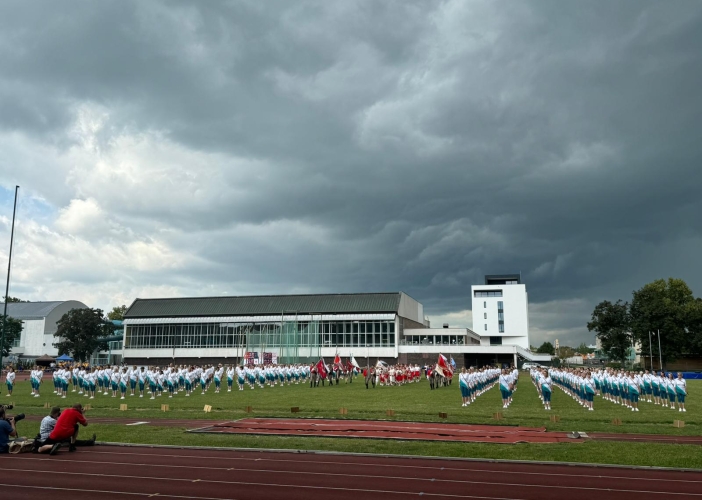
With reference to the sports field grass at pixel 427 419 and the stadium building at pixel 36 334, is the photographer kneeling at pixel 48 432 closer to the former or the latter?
the sports field grass at pixel 427 419

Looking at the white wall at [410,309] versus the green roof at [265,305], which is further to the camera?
the white wall at [410,309]

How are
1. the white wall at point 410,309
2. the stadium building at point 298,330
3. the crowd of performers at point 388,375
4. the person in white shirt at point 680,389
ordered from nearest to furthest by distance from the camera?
1. the person in white shirt at point 680,389
2. the crowd of performers at point 388,375
3. the stadium building at point 298,330
4. the white wall at point 410,309

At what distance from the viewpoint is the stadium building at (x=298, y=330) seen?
86438 mm

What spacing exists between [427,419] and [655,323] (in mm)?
67886

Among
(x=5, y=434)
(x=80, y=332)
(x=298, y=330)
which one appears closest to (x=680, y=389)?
(x=5, y=434)

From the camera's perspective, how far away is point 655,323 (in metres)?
76.9

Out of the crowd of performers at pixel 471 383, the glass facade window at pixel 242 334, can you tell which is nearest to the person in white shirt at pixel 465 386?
the crowd of performers at pixel 471 383

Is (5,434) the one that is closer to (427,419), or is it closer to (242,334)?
(427,419)

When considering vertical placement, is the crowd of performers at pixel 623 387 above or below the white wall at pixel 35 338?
below

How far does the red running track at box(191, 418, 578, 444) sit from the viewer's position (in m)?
16.5

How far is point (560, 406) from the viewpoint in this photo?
27188mm

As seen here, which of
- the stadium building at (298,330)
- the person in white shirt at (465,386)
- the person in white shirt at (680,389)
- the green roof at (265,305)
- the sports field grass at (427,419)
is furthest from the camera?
the green roof at (265,305)

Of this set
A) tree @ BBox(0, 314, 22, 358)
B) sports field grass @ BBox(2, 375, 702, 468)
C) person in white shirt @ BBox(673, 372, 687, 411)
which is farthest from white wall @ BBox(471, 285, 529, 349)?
person in white shirt @ BBox(673, 372, 687, 411)

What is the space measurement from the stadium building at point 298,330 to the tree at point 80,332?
9.20 m
